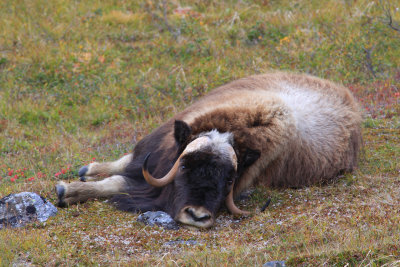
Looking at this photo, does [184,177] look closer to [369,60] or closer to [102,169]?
[102,169]

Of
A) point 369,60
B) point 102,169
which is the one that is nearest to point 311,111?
point 102,169

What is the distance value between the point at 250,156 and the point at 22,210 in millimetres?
1819

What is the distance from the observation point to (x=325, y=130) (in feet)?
16.3

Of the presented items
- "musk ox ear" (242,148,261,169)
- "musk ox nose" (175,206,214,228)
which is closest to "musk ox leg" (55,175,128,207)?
"musk ox nose" (175,206,214,228)

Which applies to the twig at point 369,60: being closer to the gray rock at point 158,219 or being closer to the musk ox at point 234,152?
the musk ox at point 234,152

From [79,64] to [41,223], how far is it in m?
5.29

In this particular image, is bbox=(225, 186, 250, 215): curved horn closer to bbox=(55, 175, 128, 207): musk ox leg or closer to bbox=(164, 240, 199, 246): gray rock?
bbox=(164, 240, 199, 246): gray rock

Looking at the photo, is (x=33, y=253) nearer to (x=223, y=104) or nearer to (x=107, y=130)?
(x=223, y=104)

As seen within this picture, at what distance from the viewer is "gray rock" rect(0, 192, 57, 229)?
3893 mm

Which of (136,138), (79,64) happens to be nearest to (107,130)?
(136,138)

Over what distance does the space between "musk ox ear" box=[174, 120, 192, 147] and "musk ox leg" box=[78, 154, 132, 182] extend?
133 centimetres

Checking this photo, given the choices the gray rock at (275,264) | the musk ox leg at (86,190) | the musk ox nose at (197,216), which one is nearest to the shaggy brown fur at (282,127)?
the musk ox nose at (197,216)

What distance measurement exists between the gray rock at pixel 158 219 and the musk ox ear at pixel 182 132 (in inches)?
23.3

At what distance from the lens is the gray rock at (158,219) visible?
3885 millimetres
